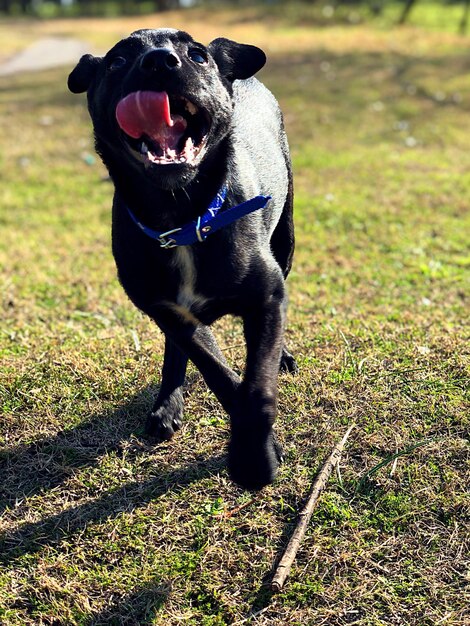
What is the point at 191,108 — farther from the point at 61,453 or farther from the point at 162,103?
the point at 61,453

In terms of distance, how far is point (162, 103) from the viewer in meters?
2.46

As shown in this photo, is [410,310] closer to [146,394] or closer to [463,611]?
[146,394]

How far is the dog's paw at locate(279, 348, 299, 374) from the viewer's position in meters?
3.80

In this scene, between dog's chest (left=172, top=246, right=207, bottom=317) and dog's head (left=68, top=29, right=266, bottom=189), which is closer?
dog's head (left=68, top=29, right=266, bottom=189)

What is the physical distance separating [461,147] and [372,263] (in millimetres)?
4474

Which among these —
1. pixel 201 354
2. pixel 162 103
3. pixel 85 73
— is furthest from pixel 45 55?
pixel 162 103

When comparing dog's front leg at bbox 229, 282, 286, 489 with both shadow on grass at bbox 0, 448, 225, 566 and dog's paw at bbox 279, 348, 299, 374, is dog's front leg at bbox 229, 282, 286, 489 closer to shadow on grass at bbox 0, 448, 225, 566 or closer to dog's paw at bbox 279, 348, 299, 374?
shadow on grass at bbox 0, 448, 225, 566

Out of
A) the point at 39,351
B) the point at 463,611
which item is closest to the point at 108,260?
the point at 39,351

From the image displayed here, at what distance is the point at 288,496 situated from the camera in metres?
3.03

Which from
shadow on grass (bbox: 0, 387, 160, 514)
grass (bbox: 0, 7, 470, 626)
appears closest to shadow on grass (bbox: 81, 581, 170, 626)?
grass (bbox: 0, 7, 470, 626)

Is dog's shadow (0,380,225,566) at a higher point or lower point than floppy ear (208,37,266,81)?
lower

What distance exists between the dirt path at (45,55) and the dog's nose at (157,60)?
14993 millimetres

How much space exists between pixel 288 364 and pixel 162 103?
5.79ft

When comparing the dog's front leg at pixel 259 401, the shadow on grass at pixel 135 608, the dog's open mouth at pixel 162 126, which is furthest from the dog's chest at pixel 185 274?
the shadow on grass at pixel 135 608
